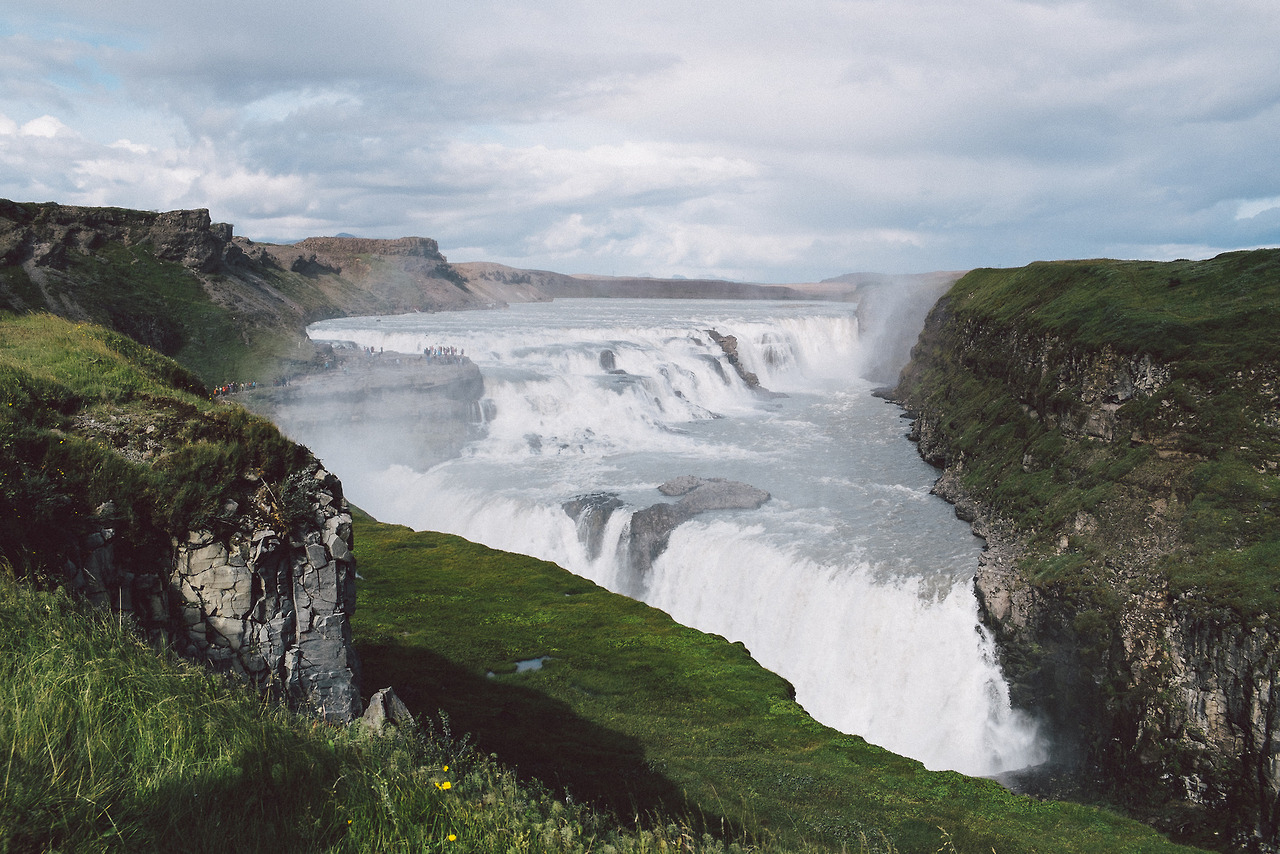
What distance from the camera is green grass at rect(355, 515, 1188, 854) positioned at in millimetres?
14664

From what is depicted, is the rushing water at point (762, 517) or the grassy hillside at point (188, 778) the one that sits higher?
the grassy hillside at point (188, 778)

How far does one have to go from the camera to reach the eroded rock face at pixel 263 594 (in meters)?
11.2

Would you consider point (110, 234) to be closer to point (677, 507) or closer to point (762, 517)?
point (677, 507)

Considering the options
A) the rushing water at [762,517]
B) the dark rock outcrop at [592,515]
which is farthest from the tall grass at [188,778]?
the dark rock outcrop at [592,515]

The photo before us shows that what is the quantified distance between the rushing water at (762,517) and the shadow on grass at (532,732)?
1235cm

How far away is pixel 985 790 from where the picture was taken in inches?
667

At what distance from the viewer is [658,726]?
18.3 metres

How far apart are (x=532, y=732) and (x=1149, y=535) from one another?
2090 cm

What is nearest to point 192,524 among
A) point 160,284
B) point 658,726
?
point 658,726

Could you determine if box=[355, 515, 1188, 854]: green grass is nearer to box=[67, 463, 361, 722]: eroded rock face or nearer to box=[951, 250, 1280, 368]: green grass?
box=[67, 463, 361, 722]: eroded rock face

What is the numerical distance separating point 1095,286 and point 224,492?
41736 mm

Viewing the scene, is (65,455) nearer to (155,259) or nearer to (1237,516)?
(1237,516)

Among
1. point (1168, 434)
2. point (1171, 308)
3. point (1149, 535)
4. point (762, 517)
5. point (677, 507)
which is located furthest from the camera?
point (677, 507)

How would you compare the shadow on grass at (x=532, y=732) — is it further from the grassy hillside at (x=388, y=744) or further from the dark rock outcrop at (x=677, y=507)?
the dark rock outcrop at (x=677, y=507)
